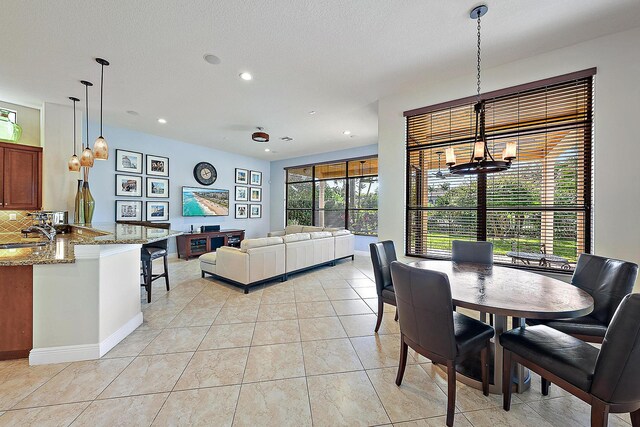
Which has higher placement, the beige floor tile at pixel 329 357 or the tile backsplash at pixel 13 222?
the tile backsplash at pixel 13 222

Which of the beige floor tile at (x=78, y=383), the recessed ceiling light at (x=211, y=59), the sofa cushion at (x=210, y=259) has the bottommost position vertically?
the beige floor tile at (x=78, y=383)

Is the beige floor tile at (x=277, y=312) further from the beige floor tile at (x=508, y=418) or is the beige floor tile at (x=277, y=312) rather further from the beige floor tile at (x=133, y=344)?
the beige floor tile at (x=508, y=418)

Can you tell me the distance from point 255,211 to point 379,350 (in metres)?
6.77

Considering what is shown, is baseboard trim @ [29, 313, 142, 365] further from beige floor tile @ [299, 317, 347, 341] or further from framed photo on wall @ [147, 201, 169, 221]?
framed photo on wall @ [147, 201, 169, 221]

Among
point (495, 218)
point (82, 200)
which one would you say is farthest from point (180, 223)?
point (495, 218)

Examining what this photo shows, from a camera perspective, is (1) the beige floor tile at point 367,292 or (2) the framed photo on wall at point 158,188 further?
(2) the framed photo on wall at point 158,188

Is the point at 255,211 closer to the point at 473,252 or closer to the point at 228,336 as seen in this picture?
the point at 228,336

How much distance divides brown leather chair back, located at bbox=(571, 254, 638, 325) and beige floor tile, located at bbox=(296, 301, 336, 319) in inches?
93.4

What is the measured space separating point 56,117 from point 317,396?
228 inches

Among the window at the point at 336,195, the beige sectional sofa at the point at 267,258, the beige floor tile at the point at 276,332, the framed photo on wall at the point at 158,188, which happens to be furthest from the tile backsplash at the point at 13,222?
the window at the point at 336,195

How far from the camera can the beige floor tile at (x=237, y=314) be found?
2861 mm

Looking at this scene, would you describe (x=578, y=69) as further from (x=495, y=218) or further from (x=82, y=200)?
(x=82, y=200)

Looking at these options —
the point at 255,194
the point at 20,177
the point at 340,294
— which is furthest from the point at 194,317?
the point at 255,194

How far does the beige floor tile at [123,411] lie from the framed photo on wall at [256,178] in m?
7.01
